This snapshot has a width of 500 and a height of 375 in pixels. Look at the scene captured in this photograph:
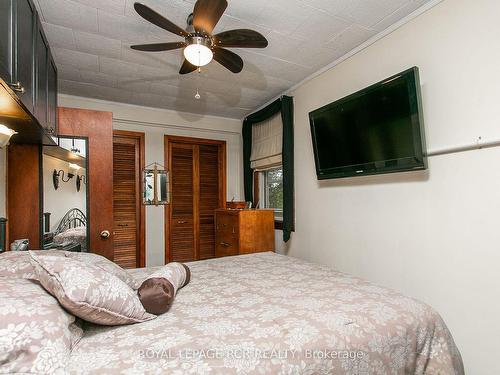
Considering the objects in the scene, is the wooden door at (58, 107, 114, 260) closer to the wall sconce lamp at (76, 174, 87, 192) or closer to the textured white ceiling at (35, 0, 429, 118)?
the wall sconce lamp at (76, 174, 87, 192)

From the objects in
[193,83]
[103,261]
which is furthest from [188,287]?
[193,83]

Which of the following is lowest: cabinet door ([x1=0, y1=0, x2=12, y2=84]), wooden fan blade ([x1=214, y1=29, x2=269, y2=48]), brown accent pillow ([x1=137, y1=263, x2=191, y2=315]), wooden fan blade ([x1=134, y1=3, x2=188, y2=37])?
brown accent pillow ([x1=137, y1=263, x2=191, y2=315])

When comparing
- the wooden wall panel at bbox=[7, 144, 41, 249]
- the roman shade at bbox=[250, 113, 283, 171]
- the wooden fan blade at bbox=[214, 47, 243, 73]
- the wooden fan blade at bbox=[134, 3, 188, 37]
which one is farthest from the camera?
the roman shade at bbox=[250, 113, 283, 171]

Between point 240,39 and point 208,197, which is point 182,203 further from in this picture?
point 240,39

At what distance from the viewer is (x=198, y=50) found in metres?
1.77

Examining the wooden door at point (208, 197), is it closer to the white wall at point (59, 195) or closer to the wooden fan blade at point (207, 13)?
the white wall at point (59, 195)

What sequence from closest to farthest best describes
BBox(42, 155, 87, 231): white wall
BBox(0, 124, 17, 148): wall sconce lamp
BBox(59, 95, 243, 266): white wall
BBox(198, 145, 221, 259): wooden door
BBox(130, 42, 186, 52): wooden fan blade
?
BBox(0, 124, 17, 148): wall sconce lamp < BBox(130, 42, 186, 52): wooden fan blade < BBox(42, 155, 87, 231): white wall < BBox(59, 95, 243, 266): white wall < BBox(198, 145, 221, 259): wooden door

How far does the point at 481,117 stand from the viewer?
1585mm

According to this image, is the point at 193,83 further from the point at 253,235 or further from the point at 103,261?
the point at 103,261

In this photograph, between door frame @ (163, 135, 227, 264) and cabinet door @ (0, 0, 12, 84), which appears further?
door frame @ (163, 135, 227, 264)

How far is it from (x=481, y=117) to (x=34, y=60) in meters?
2.74

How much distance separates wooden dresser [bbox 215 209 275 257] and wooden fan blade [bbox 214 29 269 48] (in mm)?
1887

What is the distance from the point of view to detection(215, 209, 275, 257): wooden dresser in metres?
3.24

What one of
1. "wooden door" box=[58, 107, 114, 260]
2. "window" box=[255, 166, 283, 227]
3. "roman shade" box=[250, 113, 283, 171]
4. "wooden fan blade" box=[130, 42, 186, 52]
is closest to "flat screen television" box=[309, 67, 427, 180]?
"roman shade" box=[250, 113, 283, 171]
